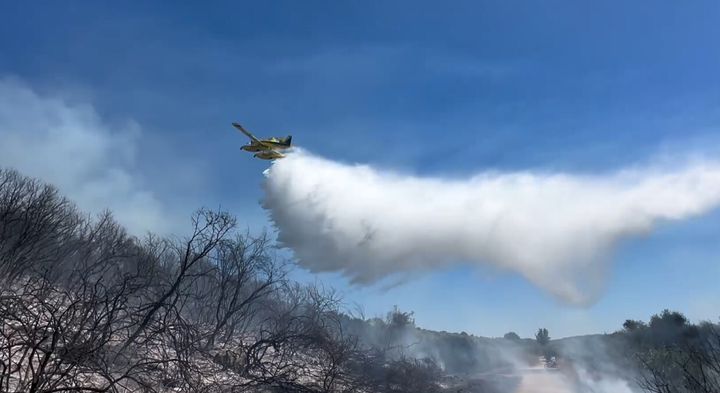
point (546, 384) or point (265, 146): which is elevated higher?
point (265, 146)

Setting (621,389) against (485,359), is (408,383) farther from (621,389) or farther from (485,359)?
(485,359)

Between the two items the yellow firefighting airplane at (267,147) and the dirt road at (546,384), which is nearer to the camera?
the yellow firefighting airplane at (267,147)

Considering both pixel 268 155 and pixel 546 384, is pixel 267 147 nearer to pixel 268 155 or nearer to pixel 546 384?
pixel 268 155

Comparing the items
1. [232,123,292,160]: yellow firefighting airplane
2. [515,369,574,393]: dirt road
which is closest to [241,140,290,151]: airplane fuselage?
[232,123,292,160]: yellow firefighting airplane

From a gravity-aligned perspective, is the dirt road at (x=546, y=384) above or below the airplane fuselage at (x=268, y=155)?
below

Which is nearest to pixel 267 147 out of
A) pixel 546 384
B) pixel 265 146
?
pixel 265 146

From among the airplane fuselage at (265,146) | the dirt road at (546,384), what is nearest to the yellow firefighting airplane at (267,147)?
the airplane fuselage at (265,146)

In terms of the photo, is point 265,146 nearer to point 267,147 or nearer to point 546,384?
point 267,147

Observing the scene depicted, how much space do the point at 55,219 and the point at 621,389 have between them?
51.7 metres

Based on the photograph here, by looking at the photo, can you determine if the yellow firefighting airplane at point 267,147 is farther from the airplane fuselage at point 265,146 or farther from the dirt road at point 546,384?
the dirt road at point 546,384

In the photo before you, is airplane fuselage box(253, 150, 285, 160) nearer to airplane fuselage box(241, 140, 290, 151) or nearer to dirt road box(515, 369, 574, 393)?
airplane fuselage box(241, 140, 290, 151)

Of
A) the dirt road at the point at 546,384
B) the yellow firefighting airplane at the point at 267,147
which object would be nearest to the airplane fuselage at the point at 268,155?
the yellow firefighting airplane at the point at 267,147

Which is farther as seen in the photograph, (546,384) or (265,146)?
(546,384)

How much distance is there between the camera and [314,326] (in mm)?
28781
